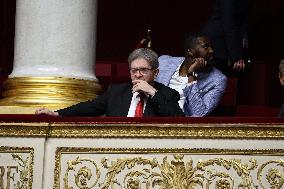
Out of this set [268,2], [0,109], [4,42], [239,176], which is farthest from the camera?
[4,42]

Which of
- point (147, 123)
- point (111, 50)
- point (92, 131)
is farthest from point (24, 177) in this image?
point (111, 50)

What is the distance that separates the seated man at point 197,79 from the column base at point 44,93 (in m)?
0.53

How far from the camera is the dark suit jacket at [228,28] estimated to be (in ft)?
18.2

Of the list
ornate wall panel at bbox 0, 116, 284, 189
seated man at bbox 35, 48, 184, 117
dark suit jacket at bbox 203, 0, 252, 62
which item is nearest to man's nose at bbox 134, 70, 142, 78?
seated man at bbox 35, 48, 184, 117

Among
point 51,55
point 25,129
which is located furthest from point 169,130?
point 51,55

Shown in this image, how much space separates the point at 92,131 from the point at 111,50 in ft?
11.0

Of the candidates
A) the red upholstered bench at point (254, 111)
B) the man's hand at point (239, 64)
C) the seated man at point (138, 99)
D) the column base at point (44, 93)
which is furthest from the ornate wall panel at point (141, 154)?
the red upholstered bench at point (254, 111)

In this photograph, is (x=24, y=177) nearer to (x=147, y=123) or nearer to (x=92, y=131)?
(x=92, y=131)

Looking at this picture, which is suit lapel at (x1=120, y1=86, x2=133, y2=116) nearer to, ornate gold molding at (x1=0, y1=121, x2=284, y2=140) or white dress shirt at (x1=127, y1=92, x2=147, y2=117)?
white dress shirt at (x1=127, y1=92, x2=147, y2=117)

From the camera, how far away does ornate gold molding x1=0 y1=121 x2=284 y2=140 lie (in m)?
4.20

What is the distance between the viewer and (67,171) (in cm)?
435

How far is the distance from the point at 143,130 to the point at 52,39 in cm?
118

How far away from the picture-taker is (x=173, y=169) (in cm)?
425

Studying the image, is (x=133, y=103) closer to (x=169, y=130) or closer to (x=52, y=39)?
(x=169, y=130)
